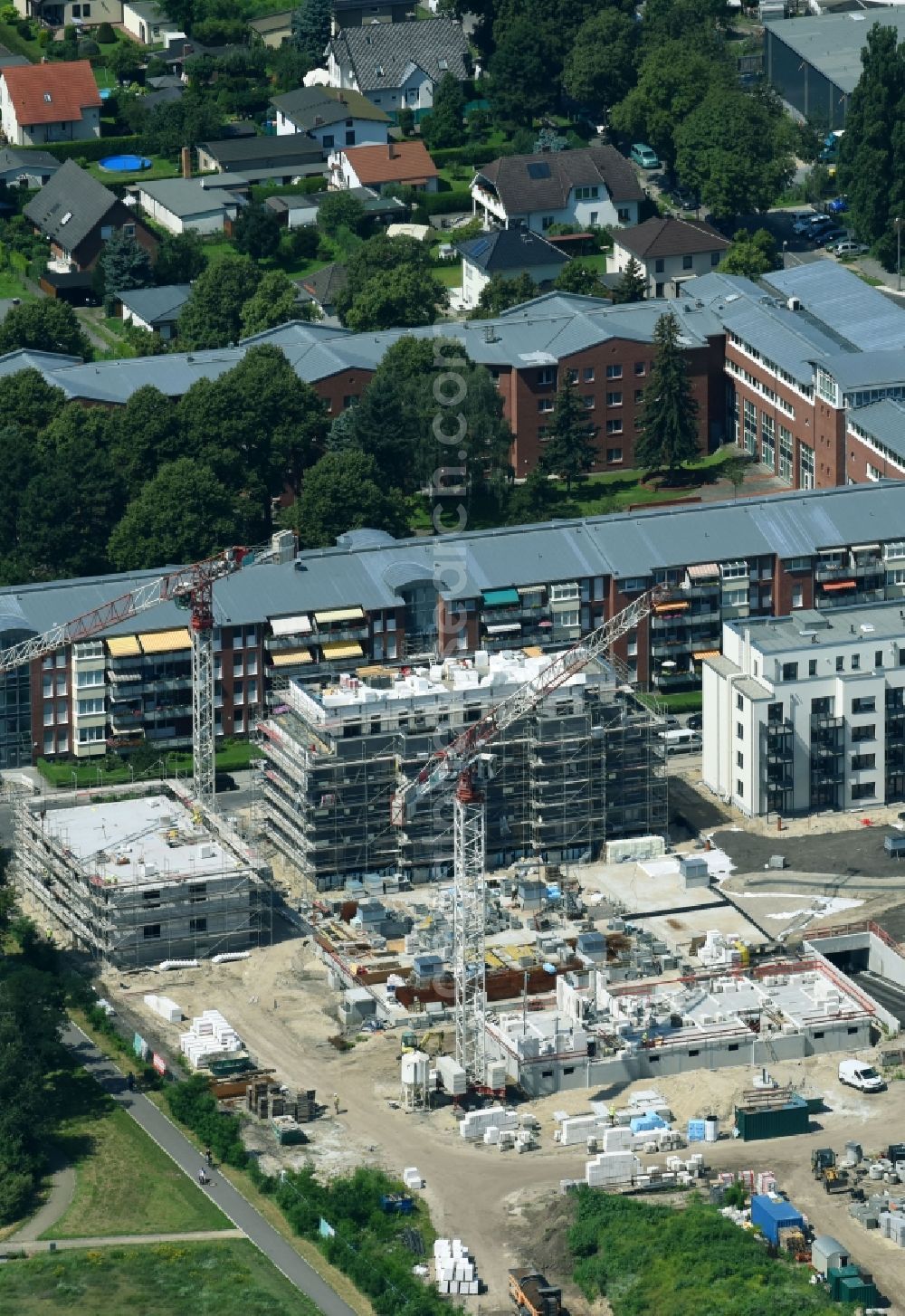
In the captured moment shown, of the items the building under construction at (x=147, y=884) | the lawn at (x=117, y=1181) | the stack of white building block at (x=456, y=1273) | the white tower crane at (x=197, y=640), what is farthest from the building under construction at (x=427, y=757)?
the stack of white building block at (x=456, y=1273)

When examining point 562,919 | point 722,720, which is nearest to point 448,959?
point 562,919

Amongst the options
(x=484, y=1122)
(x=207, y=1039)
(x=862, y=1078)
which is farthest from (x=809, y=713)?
(x=207, y=1039)

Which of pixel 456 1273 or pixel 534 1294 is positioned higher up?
pixel 534 1294

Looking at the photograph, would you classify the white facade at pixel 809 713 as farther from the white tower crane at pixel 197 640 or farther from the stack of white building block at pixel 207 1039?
the stack of white building block at pixel 207 1039

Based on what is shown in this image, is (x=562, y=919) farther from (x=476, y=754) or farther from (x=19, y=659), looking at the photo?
(x=19, y=659)

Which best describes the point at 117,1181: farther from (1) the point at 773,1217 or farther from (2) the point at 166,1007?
(1) the point at 773,1217

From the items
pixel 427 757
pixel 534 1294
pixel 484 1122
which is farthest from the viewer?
pixel 427 757
